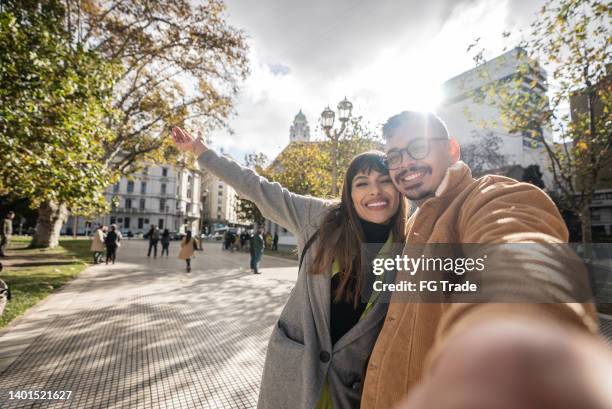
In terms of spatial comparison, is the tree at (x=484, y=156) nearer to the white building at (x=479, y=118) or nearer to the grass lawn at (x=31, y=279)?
the white building at (x=479, y=118)

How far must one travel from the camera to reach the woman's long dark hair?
1857mm

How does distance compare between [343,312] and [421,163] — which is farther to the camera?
[343,312]

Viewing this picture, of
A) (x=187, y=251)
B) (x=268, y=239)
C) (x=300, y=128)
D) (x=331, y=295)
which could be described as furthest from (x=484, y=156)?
(x=300, y=128)

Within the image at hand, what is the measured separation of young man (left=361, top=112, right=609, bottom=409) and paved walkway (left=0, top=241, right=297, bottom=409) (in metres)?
2.79

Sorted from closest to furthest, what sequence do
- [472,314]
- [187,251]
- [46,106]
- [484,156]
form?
[472,314], [46,106], [187,251], [484,156]

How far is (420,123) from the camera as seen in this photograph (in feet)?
5.30

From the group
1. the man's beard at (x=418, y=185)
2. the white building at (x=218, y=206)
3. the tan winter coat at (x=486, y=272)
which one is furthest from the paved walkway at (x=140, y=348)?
the white building at (x=218, y=206)

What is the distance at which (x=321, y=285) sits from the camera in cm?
185

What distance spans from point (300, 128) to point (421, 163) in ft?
296

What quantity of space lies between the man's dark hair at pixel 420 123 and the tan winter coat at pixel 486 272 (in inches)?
11.3

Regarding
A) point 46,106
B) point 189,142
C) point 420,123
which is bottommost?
point 420,123

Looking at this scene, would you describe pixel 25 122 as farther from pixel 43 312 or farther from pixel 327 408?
pixel 327 408

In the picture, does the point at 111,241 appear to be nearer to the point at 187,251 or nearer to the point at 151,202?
the point at 187,251

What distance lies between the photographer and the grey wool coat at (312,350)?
5.54 ft
